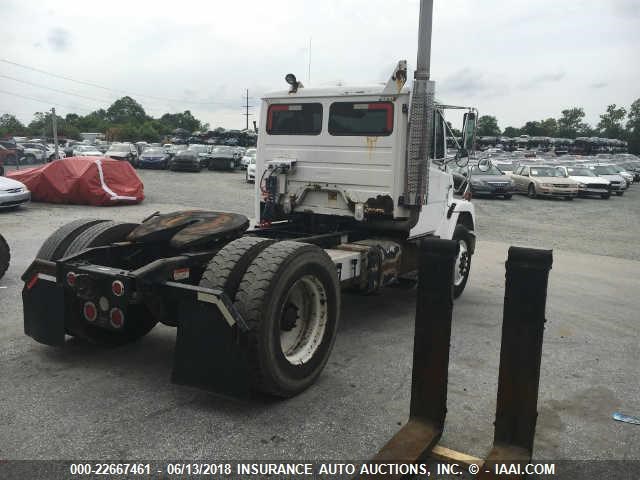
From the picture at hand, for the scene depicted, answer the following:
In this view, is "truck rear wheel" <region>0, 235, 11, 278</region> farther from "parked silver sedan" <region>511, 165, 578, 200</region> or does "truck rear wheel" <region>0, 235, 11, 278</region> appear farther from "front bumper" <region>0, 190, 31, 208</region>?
"parked silver sedan" <region>511, 165, 578, 200</region>

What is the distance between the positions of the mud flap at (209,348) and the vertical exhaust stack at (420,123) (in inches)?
116

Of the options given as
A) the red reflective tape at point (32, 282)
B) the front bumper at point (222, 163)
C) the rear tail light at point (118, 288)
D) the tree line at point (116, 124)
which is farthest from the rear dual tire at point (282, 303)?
the tree line at point (116, 124)

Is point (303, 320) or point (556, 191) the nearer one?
point (303, 320)

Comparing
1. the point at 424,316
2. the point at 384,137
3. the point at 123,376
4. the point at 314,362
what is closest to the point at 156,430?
the point at 123,376

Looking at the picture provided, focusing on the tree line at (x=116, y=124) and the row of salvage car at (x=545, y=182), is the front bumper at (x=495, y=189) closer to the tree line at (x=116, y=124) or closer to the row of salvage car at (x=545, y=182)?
the row of salvage car at (x=545, y=182)

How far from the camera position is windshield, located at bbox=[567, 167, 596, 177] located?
26.7m

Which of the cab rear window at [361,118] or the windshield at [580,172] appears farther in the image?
the windshield at [580,172]

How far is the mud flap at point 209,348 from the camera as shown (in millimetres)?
3949

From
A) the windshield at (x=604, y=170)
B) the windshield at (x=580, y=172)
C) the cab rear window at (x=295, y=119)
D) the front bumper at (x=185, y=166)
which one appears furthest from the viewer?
the front bumper at (x=185, y=166)

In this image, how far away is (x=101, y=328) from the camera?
514 centimetres

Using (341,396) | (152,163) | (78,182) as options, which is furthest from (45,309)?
(152,163)

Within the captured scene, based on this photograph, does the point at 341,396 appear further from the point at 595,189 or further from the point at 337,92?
the point at 595,189

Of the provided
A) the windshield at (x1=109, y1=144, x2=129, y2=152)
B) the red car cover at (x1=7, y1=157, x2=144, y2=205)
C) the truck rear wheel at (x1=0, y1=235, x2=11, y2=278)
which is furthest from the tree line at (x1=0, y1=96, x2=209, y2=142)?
the truck rear wheel at (x1=0, y1=235, x2=11, y2=278)

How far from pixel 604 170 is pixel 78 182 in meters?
25.1
